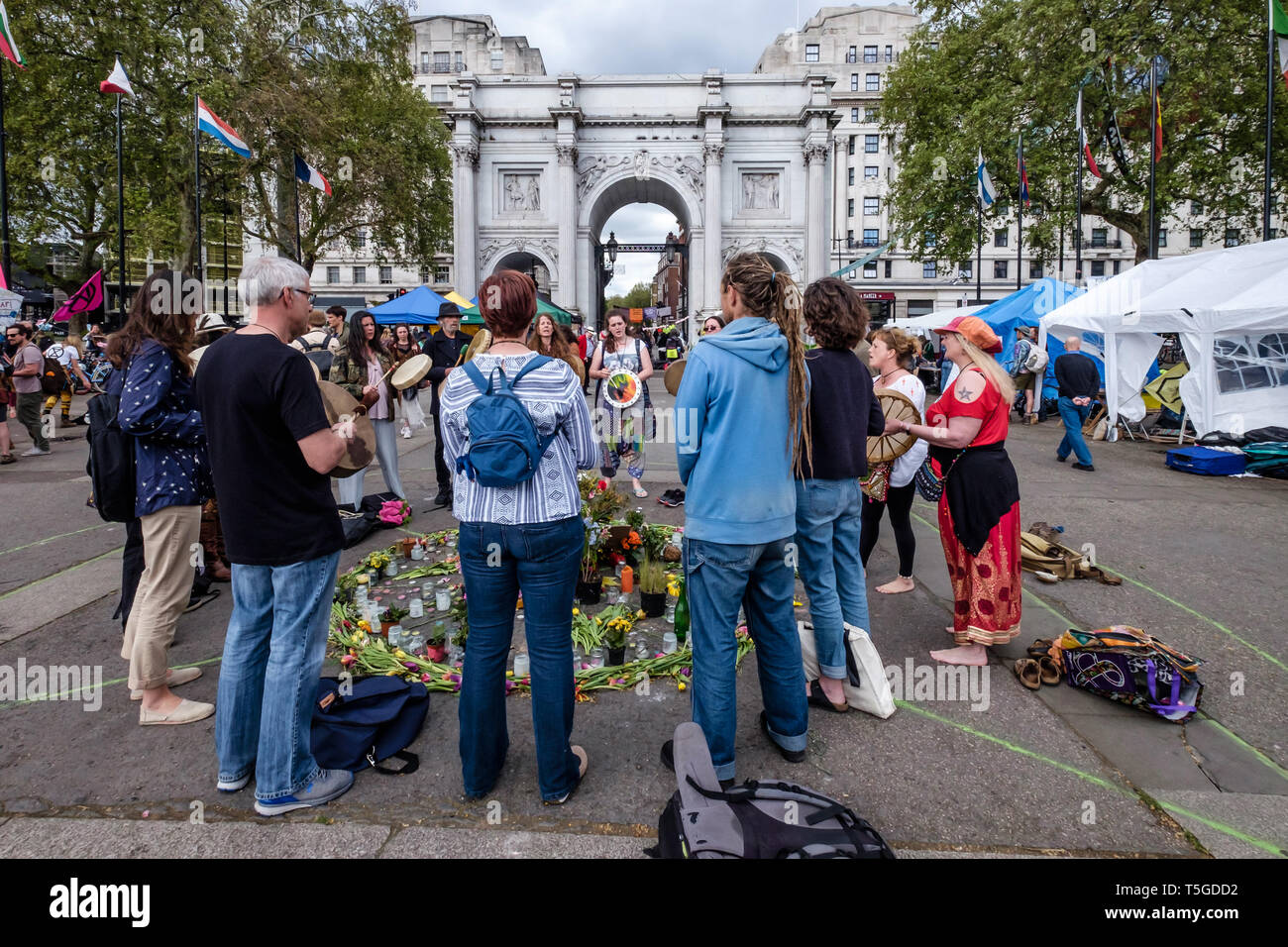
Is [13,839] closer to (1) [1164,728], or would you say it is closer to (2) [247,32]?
(1) [1164,728]

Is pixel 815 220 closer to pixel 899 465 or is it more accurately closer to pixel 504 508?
pixel 899 465

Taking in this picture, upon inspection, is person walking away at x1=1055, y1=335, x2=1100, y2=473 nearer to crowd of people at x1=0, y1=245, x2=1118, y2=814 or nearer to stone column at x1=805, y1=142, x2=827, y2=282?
crowd of people at x1=0, y1=245, x2=1118, y2=814

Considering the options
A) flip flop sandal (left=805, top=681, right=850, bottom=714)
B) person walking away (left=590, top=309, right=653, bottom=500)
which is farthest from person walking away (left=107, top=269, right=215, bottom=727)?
person walking away (left=590, top=309, right=653, bottom=500)

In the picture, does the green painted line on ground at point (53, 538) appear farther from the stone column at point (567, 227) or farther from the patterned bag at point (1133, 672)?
the stone column at point (567, 227)

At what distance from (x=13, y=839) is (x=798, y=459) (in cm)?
347

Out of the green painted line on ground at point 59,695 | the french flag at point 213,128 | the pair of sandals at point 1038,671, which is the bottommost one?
the green painted line on ground at point 59,695

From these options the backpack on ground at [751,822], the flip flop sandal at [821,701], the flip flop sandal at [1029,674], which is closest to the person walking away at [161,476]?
the backpack on ground at [751,822]

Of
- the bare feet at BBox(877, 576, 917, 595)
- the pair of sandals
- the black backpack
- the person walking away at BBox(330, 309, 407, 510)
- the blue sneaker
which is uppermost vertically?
the person walking away at BBox(330, 309, 407, 510)

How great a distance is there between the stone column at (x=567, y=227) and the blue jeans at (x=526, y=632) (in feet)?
126

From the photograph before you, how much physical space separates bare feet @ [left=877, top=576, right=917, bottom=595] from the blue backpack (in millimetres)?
Result: 3915

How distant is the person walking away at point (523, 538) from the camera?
2.77 meters

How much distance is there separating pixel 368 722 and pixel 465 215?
132ft

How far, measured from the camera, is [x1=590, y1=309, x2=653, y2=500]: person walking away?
8.85 metres
